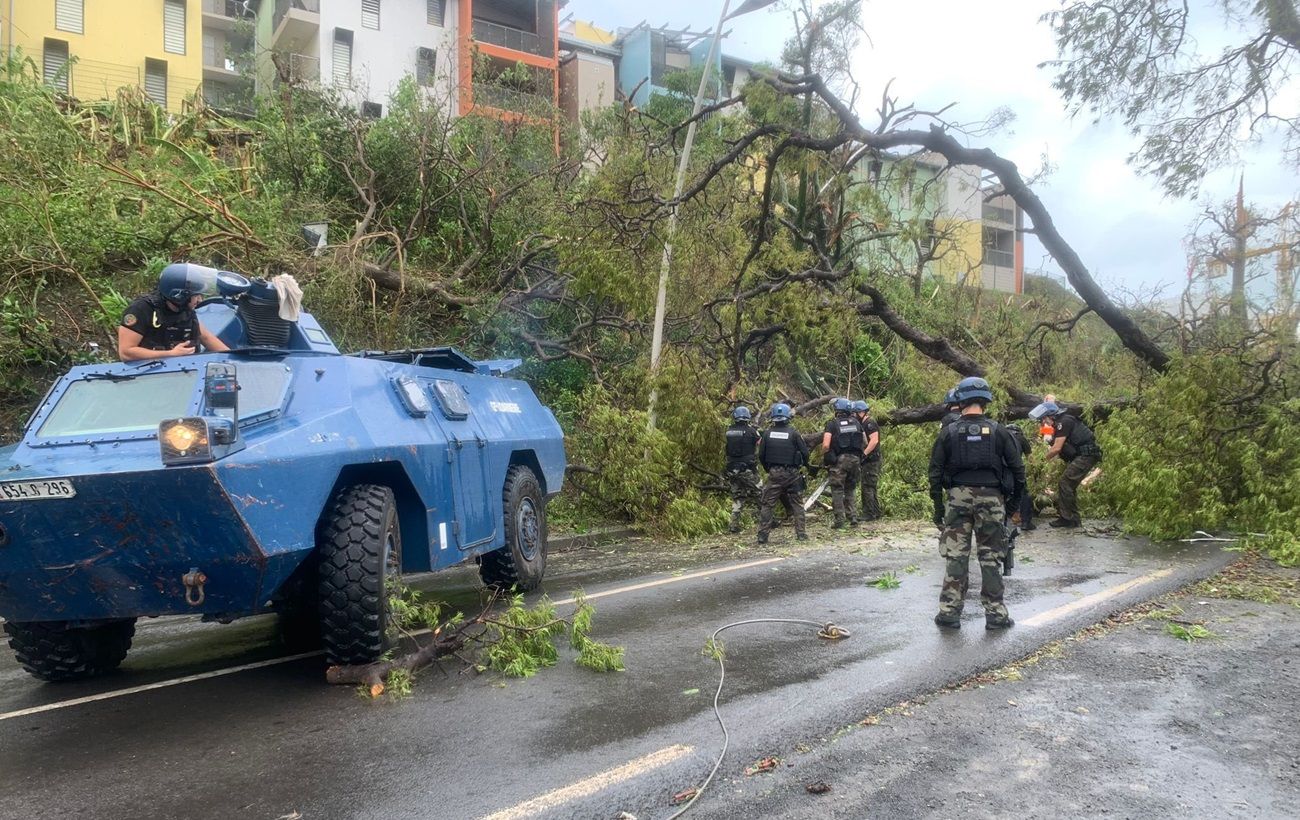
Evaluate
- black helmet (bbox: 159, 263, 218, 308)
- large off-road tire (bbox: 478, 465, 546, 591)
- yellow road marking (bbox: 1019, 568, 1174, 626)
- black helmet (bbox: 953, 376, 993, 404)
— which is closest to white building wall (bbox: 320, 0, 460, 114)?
large off-road tire (bbox: 478, 465, 546, 591)

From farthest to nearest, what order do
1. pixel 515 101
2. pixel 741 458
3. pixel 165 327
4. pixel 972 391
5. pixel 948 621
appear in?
pixel 515 101 < pixel 741 458 < pixel 972 391 < pixel 948 621 < pixel 165 327

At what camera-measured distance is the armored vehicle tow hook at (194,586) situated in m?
4.93

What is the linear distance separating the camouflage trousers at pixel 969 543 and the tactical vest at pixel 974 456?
0.07m

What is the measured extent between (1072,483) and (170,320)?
1097cm

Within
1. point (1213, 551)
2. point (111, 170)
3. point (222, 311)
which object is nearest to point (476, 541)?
point (222, 311)

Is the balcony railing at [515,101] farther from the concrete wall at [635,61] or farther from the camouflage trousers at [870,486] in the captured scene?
the concrete wall at [635,61]

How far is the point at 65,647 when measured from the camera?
5742 millimetres

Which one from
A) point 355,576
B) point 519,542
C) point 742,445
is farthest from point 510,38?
point 355,576

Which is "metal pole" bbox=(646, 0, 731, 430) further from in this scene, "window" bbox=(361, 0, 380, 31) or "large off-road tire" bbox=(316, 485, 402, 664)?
"window" bbox=(361, 0, 380, 31)

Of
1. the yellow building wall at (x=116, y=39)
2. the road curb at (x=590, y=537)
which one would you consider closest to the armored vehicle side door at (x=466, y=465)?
the road curb at (x=590, y=537)

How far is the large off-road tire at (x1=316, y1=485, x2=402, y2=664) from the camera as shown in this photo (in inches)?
210

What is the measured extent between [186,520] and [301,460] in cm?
64

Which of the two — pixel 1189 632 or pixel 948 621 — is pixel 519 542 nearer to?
pixel 948 621

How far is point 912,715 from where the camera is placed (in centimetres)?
475
